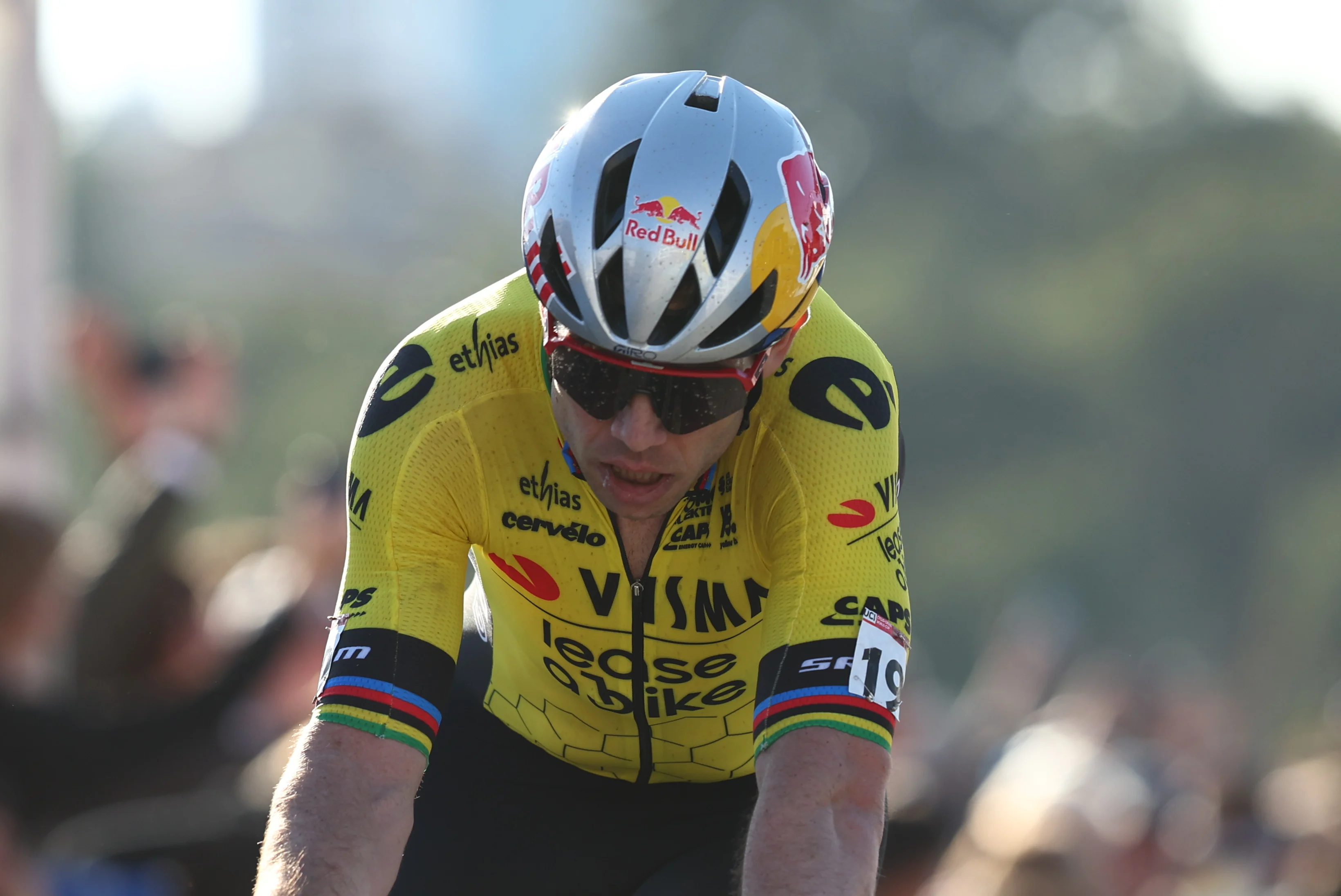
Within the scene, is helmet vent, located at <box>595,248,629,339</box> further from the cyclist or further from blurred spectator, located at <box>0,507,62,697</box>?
blurred spectator, located at <box>0,507,62,697</box>

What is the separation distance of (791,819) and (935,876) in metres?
4.77

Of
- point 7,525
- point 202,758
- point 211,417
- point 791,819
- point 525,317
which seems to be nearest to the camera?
point 791,819

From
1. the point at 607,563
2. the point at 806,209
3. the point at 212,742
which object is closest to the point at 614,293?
the point at 806,209

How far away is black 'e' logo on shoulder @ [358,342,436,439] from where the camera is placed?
13.5ft

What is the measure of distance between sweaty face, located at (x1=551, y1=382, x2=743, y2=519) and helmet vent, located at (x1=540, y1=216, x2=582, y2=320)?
0.20 metres

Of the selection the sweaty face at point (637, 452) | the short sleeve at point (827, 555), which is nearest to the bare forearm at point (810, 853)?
the short sleeve at point (827, 555)

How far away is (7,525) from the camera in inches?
234

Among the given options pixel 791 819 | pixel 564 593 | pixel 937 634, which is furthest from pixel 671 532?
pixel 937 634

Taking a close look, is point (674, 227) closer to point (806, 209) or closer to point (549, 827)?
point (806, 209)

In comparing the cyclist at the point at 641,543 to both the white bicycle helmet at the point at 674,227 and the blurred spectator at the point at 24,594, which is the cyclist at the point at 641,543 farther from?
the blurred spectator at the point at 24,594

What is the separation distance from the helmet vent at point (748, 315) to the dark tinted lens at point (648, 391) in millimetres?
96

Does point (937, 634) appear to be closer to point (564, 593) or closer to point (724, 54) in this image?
point (724, 54)

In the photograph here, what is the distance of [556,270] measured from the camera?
152 inches

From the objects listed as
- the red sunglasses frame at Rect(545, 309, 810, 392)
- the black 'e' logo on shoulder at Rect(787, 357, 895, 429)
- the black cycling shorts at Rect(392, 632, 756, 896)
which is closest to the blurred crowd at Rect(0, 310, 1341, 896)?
the black cycling shorts at Rect(392, 632, 756, 896)
